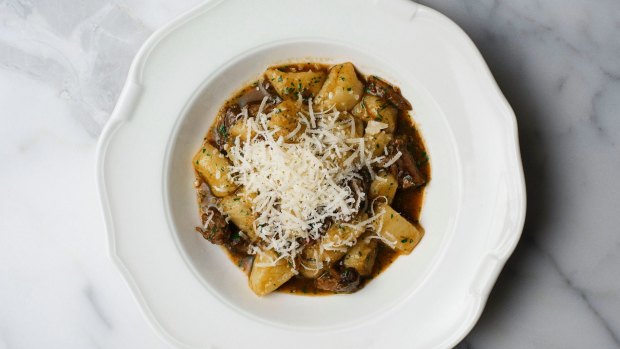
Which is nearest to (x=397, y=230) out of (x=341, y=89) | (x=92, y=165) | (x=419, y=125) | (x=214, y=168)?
(x=419, y=125)

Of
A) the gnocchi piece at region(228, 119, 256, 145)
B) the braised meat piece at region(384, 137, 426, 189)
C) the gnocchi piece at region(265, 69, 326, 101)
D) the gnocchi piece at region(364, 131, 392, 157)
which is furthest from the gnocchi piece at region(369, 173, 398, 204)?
the gnocchi piece at region(228, 119, 256, 145)

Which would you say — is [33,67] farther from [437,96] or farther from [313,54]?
[437,96]

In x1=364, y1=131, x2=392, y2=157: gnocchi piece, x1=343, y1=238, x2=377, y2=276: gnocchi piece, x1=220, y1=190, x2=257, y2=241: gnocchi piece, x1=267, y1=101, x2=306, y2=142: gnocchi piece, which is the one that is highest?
x1=267, y1=101, x2=306, y2=142: gnocchi piece

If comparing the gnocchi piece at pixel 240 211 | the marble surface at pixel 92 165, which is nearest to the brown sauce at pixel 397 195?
the gnocchi piece at pixel 240 211

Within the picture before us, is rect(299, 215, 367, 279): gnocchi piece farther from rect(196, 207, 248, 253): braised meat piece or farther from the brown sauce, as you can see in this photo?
rect(196, 207, 248, 253): braised meat piece

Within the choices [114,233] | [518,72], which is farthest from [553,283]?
[114,233]

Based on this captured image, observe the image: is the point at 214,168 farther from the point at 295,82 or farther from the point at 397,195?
the point at 397,195
